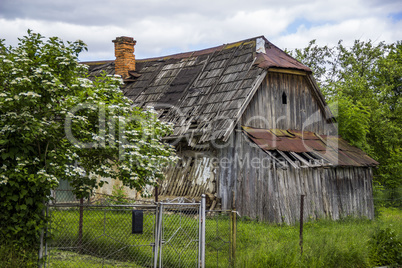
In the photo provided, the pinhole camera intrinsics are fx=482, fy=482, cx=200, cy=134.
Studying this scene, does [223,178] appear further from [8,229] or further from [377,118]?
[377,118]

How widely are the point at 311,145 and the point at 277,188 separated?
318cm

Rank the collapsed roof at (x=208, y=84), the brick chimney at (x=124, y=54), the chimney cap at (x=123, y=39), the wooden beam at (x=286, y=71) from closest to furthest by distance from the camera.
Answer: the collapsed roof at (x=208, y=84), the wooden beam at (x=286, y=71), the chimney cap at (x=123, y=39), the brick chimney at (x=124, y=54)

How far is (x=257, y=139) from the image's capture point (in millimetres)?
15828

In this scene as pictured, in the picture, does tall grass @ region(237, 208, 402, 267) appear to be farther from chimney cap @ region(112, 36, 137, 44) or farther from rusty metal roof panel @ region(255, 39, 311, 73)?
chimney cap @ region(112, 36, 137, 44)

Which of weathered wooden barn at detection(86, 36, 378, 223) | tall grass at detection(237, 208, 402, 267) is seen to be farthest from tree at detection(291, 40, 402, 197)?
tall grass at detection(237, 208, 402, 267)

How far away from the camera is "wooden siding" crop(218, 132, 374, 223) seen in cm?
1510

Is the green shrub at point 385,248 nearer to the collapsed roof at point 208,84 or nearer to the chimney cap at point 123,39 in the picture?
the collapsed roof at point 208,84

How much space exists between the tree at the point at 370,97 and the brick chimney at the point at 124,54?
954 cm

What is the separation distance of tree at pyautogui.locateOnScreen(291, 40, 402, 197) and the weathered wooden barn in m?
1.23

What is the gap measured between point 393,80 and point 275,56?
1625cm

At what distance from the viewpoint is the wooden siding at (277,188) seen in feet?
49.5

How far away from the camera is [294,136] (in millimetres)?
17703

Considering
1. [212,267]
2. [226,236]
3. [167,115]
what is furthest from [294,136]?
[212,267]

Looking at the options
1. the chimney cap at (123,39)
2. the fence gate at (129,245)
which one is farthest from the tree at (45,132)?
the chimney cap at (123,39)
